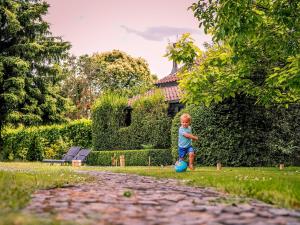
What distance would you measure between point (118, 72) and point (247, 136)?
36910mm

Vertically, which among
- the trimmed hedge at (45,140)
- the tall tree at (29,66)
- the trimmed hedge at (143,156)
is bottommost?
the trimmed hedge at (143,156)

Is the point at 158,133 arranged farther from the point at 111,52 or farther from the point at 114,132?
the point at 111,52

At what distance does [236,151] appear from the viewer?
18.3m

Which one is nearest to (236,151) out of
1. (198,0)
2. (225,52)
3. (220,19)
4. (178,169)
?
(225,52)

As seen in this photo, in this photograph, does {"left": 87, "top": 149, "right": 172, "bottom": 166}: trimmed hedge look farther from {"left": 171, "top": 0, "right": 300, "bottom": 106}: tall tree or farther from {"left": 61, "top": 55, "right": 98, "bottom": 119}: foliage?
{"left": 61, "top": 55, "right": 98, "bottom": 119}: foliage

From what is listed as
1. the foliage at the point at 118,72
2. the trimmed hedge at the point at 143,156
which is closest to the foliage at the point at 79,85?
the foliage at the point at 118,72

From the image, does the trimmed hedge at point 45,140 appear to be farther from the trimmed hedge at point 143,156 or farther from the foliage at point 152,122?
the foliage at point 152,122

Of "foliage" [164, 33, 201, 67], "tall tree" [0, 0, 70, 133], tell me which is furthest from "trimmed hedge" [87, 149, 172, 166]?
"tall tree" [0, 0, 70, 133]

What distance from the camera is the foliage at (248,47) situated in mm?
9672

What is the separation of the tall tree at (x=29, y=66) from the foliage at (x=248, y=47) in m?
21.5

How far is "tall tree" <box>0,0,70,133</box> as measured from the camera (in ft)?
107

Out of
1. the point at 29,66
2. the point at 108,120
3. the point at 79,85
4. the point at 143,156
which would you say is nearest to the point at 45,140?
the point at 108,120

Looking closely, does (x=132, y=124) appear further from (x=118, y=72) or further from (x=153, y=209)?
(x=118, y=72)

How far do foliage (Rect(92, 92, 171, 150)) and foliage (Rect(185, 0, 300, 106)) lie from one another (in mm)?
7744
